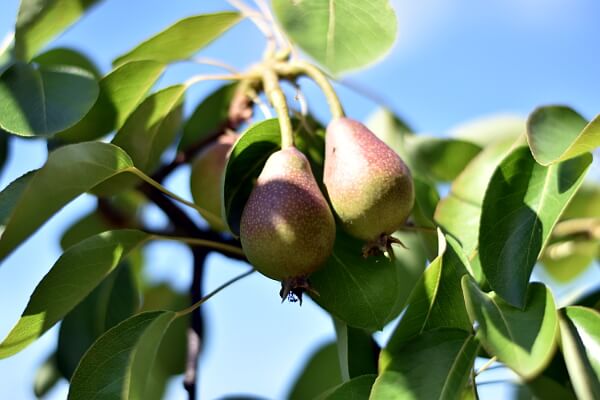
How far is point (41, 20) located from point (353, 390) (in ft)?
2.12

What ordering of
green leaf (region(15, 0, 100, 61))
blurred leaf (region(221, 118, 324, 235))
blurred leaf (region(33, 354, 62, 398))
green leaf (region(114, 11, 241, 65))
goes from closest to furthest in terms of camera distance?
blurred leaf (region(221, 118, 324, 235))
green leaf (region(15, 0, 100, 61))
green leaf (region(114, 11, 241, 65))
blurred leaf (region(33, 354, 62, 398))

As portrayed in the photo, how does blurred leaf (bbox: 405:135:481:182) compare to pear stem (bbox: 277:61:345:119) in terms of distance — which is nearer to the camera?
pear stem (bbox: 277:61:345:119)

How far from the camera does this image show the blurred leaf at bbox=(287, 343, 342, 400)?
4.75ft

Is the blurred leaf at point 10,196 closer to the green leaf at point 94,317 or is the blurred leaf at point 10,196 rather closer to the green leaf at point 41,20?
the green leaf at point 41,20

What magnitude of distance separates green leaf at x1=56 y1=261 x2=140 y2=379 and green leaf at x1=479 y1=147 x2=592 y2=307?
591mm

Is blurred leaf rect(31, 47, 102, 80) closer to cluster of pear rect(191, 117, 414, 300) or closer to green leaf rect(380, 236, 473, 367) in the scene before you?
cluster of pear rect(191, 117, 414, 300)

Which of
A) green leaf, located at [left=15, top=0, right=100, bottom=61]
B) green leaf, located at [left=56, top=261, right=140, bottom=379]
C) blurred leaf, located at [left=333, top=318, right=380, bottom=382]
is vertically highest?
green leaf, located at [left=15, top=0, right=100, bottom=61]

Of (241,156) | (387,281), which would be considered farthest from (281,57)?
(387,281)

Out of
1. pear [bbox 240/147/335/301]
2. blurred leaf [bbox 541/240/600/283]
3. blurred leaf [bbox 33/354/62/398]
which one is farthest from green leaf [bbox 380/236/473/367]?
blurred leaf [bbox 33/354/62/398]

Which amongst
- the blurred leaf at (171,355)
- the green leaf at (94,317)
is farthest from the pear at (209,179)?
the blurred leaf at (171,355)

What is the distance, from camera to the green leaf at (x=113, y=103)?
1148 millimetres

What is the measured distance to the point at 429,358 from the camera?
926 millimetres

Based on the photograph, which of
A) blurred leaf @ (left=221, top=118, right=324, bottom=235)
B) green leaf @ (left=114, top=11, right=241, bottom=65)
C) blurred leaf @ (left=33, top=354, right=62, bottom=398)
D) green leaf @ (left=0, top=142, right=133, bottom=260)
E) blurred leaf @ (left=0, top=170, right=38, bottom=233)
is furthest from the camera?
blurred leaf @ (left=33, top=354, right=62, bottom=398)

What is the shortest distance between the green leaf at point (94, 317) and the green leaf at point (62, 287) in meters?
0.25
